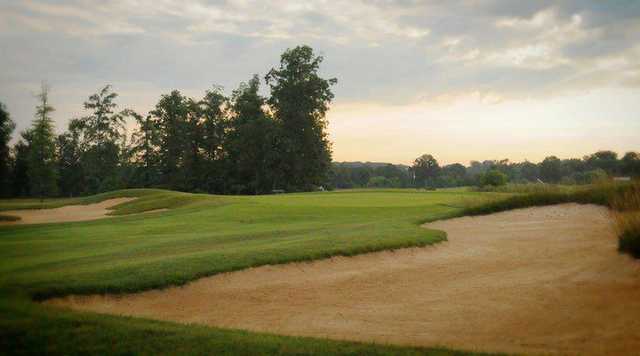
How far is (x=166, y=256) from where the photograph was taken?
12.0 meters

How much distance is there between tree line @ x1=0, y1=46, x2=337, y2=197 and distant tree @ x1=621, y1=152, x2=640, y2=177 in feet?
140

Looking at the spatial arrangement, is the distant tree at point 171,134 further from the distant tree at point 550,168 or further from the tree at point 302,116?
the distant tree at point 550,168

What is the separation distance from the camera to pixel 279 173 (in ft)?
197

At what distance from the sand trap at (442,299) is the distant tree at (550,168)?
6802 cm

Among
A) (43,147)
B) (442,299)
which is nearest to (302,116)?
(43,147)

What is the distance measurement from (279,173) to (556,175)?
44.0 m

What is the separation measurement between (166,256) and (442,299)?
22.5 feet

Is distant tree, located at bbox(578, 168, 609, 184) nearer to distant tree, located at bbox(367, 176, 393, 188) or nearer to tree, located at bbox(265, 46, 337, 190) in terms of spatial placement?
tree, located at bbox(265, 46, 337, 190)

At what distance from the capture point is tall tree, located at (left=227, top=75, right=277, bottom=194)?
198ft

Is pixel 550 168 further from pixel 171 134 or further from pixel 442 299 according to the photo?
pixel 442 299

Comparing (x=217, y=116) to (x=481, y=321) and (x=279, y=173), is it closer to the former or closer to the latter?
(x=279, y=173)

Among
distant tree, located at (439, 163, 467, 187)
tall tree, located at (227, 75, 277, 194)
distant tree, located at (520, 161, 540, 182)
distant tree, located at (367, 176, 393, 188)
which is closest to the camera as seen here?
tall tree, located at (227, 75, 277, 194)

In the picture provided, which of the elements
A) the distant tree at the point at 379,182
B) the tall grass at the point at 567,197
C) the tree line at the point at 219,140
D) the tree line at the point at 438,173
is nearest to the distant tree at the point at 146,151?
the tree line at the point at 219,140

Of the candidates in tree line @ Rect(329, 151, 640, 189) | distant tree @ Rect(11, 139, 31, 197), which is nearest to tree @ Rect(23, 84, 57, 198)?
distant tree @ Rect(11, 139, 31, 197)
